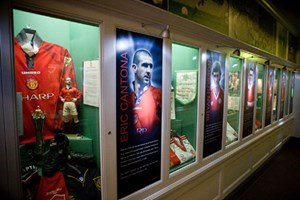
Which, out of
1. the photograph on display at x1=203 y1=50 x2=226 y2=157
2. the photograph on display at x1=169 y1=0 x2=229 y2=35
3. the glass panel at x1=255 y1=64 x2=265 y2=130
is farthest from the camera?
the glass panel at x1=255 y1=64 x2=265 y2=130

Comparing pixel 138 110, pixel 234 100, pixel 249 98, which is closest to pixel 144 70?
pixel 138 110

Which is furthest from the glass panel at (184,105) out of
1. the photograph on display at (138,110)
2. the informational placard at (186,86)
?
the photograph on display at (138,110)

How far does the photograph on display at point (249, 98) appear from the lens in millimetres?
3633

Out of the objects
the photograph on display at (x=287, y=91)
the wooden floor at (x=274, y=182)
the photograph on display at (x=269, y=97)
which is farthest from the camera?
the photograph on display at (x=287, y=91)

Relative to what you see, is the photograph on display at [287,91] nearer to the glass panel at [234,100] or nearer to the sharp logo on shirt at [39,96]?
the glass panel at [234,100]

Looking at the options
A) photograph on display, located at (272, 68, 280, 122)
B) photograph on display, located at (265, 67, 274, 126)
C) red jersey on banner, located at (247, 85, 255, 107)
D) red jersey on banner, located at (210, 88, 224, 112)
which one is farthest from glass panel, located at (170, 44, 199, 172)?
photograph on display, located at (272, 68, 280, 122)

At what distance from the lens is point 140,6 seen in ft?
5.18

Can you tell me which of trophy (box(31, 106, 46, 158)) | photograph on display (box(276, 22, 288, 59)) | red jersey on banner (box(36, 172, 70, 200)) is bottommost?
red jersey on banner (box(36, 172, 70, 200))

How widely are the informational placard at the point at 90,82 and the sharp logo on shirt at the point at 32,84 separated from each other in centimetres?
39

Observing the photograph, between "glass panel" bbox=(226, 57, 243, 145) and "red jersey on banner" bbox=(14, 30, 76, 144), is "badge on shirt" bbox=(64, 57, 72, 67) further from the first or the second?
"glass panel" bbox=(226, 57, 243, 145)

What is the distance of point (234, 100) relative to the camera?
136 inches

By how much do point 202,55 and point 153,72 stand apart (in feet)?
2.84

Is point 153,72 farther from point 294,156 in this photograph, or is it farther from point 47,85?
point 294,156

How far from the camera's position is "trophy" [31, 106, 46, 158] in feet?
5.41
